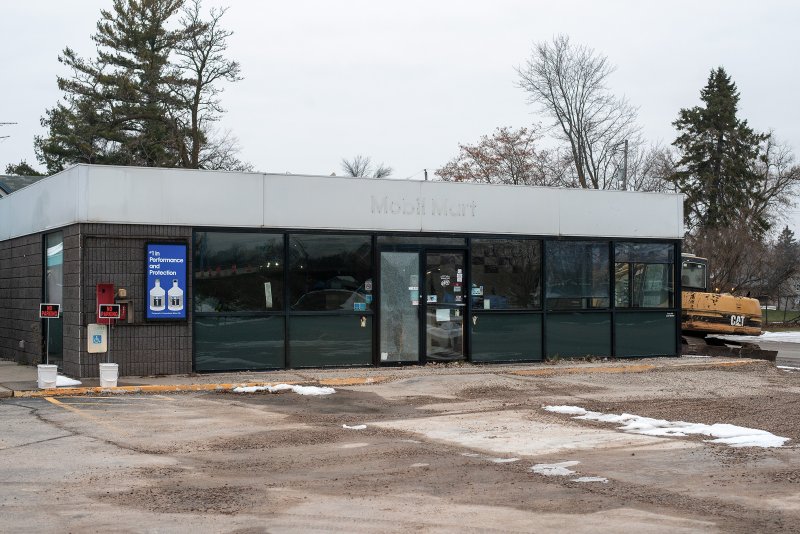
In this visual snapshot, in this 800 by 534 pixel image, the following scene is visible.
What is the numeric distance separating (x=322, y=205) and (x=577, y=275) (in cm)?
628

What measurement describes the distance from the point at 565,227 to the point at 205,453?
41.3ft

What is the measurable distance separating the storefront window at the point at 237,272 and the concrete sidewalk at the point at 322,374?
1.37 meters

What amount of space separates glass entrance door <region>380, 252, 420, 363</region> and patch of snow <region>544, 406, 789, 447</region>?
6.80 meters

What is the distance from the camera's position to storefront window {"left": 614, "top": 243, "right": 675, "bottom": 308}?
22141mm

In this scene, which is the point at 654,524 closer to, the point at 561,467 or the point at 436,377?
the point at 561,467

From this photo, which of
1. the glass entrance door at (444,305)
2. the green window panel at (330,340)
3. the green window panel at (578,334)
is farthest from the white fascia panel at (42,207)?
the green window panel at (578,334)

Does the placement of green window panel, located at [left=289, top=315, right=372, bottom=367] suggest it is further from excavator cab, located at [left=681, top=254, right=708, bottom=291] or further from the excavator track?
excavator cab, located at [left=681, top=254, right=708, bottom=291]

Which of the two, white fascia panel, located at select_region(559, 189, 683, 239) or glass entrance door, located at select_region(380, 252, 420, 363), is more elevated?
white fascia panel, located at select_region(559, 189, 683, 239)

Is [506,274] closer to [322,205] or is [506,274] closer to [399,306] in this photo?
[399,306]

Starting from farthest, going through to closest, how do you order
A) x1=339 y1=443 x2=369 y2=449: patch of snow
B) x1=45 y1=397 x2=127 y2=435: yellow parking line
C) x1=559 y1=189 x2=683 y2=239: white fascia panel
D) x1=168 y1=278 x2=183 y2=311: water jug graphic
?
x1=559 y1=189 x2=683 y2=239: white fascia panel < x1=168 y1=278 x2=183 y2=311: water jug graphic < x1=45 y1=397 x2=127 y2=435: yellow parking line < x1=339 y1=443 x2=369 y2=449: patch of snow

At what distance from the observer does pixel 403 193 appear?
785 inches

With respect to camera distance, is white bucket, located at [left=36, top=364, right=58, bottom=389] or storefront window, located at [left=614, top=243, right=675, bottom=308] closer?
white bucket, located at [left=36, top=364, right=58, bottom=389]

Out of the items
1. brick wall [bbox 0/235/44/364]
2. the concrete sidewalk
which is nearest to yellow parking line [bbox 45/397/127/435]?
the concrete sidewalk

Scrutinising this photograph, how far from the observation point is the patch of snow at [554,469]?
9.41m
